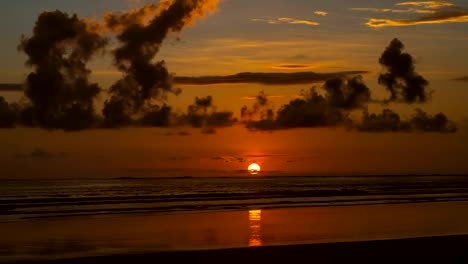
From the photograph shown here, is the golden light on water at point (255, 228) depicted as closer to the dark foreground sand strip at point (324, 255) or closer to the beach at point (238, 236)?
the beach at point (238, 236)

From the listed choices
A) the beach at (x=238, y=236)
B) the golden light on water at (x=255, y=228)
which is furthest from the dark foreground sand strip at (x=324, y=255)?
the golden light on water at (x=255, y=228)

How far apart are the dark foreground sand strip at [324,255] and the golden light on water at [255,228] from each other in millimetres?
2550

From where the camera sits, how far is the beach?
20750mm

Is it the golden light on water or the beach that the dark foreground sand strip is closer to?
the beach

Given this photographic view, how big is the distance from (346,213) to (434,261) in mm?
22017

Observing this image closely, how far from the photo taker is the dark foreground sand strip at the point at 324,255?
19.5 metres

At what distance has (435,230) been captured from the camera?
1169 inches

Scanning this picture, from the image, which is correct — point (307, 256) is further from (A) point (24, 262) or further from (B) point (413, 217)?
(B) point (413, 217)

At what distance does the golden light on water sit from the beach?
4 cm

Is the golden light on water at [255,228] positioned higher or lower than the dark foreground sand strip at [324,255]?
lower

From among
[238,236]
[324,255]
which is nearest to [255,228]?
[238,236]

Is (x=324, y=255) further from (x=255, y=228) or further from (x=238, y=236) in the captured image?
(x=255, y=228)

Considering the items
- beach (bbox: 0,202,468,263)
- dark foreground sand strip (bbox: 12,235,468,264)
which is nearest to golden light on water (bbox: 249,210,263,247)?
beach (bbox: 0,202,468,263)

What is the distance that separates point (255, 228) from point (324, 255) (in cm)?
1058
